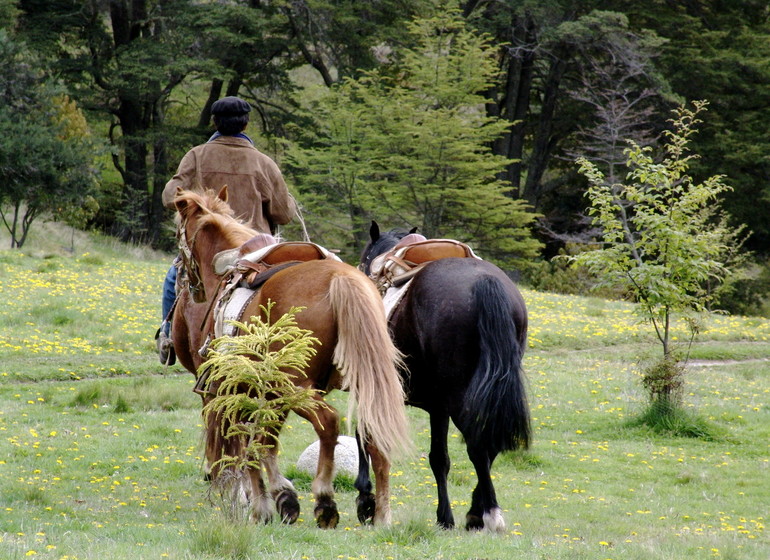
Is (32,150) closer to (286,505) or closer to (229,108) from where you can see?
(229,108)

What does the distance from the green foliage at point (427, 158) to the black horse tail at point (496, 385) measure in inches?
843

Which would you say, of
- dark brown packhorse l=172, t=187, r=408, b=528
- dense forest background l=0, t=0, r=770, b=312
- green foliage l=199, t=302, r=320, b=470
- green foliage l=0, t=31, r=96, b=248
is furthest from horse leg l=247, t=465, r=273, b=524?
dense forest background l=0, t=0, r=770, b=312

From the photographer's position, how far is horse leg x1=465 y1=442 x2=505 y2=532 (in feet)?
18.8

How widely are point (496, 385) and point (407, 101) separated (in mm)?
24559

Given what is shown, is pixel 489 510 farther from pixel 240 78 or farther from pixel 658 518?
pixel 240 78

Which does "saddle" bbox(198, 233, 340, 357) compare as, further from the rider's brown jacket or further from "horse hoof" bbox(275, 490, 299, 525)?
the rider's brown jacket

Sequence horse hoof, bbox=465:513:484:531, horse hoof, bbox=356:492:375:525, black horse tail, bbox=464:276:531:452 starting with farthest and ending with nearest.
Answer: horse hoof, bbox=356:492:375:525 < horse hoof, bbox=465:513:484:531 < black horse tail, bbox=464:276:531:452

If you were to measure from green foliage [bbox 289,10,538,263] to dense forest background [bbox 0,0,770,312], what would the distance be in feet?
0.25

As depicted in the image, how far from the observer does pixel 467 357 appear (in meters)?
5.89

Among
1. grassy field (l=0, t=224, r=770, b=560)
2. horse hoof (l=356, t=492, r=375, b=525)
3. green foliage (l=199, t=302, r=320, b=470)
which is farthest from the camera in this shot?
horse hoof (l=356, t=492, r=375, b=525)

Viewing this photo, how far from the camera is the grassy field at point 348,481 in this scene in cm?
465

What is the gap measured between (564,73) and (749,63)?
6.59 meters

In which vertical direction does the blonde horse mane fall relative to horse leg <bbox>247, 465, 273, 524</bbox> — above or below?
above

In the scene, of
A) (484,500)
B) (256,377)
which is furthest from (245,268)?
(484,500)
